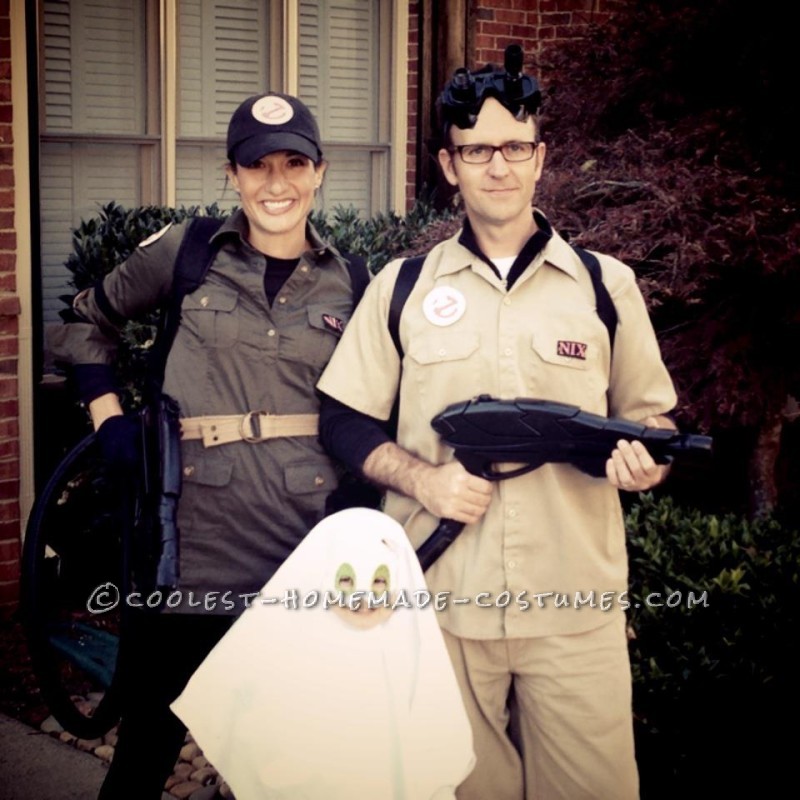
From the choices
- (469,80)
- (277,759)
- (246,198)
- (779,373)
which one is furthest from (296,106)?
(779,373)

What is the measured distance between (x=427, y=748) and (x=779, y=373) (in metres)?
2.44

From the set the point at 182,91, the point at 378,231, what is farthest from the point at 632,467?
the point at 182,91

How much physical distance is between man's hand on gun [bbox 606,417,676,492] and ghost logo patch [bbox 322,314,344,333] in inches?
31.9

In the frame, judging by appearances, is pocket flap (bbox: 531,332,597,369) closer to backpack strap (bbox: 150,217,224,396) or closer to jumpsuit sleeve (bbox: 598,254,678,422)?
jumpsuit sleeve (bbox: 598,254,678,422)

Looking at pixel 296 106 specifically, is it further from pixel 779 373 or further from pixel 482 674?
pixel 779 373

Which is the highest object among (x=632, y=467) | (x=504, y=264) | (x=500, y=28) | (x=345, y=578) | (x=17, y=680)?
(x=500, y=28)

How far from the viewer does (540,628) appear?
2275 mm

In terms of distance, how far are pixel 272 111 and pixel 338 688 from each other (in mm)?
1391

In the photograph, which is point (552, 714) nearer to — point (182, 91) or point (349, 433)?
point (349, 433)

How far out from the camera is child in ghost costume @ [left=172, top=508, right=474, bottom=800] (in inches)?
86.2

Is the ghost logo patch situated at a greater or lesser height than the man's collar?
lesser

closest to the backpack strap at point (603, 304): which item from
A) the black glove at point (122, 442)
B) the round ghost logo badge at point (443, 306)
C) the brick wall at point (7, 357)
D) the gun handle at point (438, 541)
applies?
the round ghost logo badge at point (443, 306)

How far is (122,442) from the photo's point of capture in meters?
2.72

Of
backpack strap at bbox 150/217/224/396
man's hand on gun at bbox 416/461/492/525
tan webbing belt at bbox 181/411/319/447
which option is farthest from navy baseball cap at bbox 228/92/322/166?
man's hand on gun at bbox 416/461/492/525
